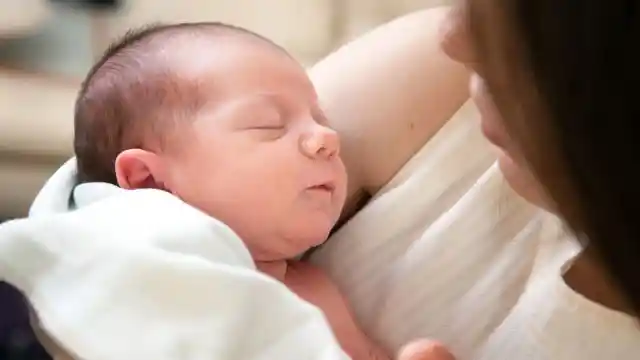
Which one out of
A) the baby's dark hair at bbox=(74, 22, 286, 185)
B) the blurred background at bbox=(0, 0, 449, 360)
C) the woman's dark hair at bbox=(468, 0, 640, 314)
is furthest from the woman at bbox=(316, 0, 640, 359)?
the blurred background at bbox=(0, 0, 449, 360)

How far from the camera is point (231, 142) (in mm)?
844

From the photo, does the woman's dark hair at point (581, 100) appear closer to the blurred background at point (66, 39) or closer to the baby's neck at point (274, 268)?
the baby's neck at point (274, 268)

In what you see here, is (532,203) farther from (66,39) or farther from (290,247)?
(66,39)

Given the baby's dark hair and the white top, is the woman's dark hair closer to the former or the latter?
the white top

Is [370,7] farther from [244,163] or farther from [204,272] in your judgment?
[204,272]

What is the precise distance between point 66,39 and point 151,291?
1.37 m

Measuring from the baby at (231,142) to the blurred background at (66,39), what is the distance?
782 mm

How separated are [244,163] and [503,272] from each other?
0.26 metres

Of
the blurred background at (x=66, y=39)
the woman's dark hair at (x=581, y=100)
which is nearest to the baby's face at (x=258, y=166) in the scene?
the woman's dark hair at (x=581, y=100)

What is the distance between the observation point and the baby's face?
0.84 meters

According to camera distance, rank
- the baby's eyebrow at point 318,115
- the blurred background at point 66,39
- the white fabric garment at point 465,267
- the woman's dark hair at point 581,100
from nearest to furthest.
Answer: the woman's dark hair at point 581,100 < the white fabric garment at point 465,267 < the baby's eyebrow at point 318,115 < the blurred background at point 66,39

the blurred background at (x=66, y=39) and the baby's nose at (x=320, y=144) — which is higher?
the baby's nose at (x=320, y=144)

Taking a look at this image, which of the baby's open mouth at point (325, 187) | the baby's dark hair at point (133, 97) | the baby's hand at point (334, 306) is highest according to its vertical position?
the baby's dark hair at point (133, 97)

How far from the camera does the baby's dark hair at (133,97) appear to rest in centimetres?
87
